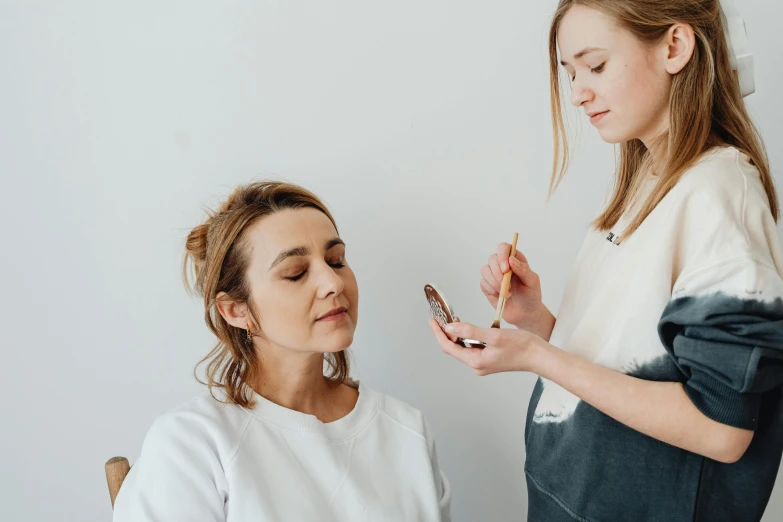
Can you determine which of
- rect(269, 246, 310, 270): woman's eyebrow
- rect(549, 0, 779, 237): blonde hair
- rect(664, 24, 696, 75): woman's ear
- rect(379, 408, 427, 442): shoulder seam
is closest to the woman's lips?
rect(269, 246, 310, 270): woman's eyebrow

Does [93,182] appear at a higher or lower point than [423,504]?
higher

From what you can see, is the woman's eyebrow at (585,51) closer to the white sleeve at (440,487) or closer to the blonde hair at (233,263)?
the blonde hair at (233,263)

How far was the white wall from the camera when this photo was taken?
5.02ft

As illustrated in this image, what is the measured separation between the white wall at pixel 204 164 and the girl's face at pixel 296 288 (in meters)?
0.27

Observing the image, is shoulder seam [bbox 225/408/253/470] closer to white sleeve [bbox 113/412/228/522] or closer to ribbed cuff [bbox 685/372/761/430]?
white sleeve [bbox 113/412/228/522]

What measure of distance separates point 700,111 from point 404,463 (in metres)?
0.81

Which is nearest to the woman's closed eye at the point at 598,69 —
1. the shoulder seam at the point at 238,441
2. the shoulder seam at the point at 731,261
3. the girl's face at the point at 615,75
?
the girl's face at the point at 615,75

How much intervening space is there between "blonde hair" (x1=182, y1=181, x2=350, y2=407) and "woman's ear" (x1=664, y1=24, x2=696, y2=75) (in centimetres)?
68

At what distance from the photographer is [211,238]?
4.65 feet

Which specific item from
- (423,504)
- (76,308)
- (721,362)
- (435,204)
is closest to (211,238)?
(76,308)

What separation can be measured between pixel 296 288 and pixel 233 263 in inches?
5.5

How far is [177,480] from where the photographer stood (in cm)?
121

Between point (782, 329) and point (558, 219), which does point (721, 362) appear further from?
point (558, 219)

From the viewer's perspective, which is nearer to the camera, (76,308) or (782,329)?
(782,329)
